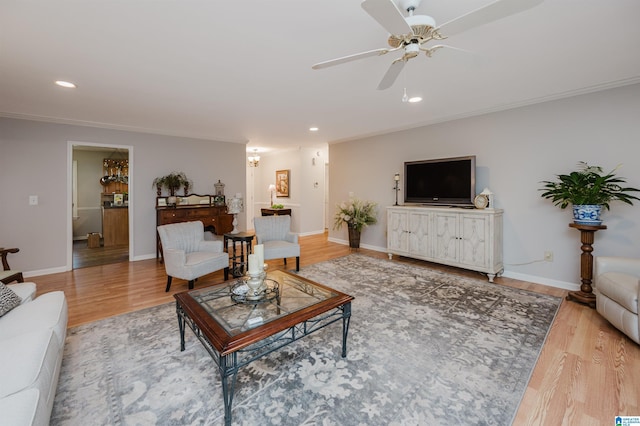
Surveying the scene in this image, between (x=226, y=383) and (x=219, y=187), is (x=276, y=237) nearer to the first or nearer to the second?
(x=219, y=187)

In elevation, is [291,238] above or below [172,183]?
below

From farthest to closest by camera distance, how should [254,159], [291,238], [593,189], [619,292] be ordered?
[254,159] < [291,238] < [593,189] < [619,292]

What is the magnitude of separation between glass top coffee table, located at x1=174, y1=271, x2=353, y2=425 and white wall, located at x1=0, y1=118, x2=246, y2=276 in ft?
12.2

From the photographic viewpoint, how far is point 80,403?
1605 mm

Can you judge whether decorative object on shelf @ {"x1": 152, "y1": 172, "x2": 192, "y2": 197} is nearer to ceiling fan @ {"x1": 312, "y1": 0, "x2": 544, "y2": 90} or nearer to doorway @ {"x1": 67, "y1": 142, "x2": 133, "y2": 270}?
doorway @ {"x1": 67, "y1": 142, "x2": 133, "y2": 270}

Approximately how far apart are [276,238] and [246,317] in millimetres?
2877

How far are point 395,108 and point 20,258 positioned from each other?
19.4 ft

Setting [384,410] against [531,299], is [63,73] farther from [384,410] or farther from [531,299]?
[531,299]

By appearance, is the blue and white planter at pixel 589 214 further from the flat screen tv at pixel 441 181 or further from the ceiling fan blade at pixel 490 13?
the ceiling fan blade at pixel 490 13

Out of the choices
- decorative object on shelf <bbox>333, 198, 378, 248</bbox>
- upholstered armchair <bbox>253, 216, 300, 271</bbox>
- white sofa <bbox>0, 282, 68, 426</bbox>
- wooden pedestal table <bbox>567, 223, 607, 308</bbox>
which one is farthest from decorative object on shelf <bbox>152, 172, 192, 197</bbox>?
wooden pedestal table <bbox>567, 223, 607, 308</bbox>

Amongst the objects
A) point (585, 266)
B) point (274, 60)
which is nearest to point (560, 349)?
point (585, 266)

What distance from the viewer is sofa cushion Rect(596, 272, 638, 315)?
7.06 ft

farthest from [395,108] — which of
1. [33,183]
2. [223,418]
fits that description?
[33,183]

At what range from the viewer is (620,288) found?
2270 mm
